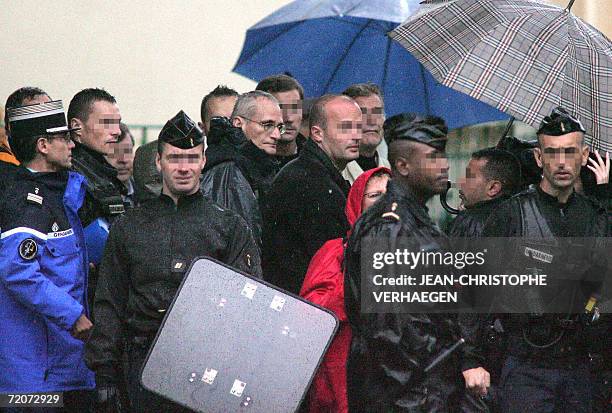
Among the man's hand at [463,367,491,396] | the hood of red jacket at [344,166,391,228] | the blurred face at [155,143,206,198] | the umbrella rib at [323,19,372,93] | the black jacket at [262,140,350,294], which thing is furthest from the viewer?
the umbrella rib at [323,19,372,93]

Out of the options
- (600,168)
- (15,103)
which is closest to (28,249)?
(15,103)

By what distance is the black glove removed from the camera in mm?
5641

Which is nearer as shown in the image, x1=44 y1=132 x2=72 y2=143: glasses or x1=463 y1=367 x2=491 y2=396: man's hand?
x1=463 y1=367 x2=491 y2=396: man's hand

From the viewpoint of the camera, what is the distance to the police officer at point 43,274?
5.77 m

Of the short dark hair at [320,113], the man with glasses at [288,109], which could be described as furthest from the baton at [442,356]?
the man with glasses at [288,109]

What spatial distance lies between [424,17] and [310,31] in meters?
1.70

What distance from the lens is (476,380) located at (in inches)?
221

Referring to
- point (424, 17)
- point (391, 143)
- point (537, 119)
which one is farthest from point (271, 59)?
point (391, 143)

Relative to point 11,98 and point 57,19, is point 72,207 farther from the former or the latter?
point 57,19

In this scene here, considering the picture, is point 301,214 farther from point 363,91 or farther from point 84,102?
point 363,91

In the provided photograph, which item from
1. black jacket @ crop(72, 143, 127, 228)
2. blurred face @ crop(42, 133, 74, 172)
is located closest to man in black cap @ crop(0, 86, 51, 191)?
black jacket @ crop(72, 143, 127, 228)

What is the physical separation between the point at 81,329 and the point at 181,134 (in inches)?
36.3

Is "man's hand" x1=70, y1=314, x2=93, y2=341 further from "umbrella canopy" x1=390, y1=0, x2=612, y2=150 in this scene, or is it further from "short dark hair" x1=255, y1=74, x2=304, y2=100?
"short dark hair" x1=255, y1=74, x2=304, y2=100

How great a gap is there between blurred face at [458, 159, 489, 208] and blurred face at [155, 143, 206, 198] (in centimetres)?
155
